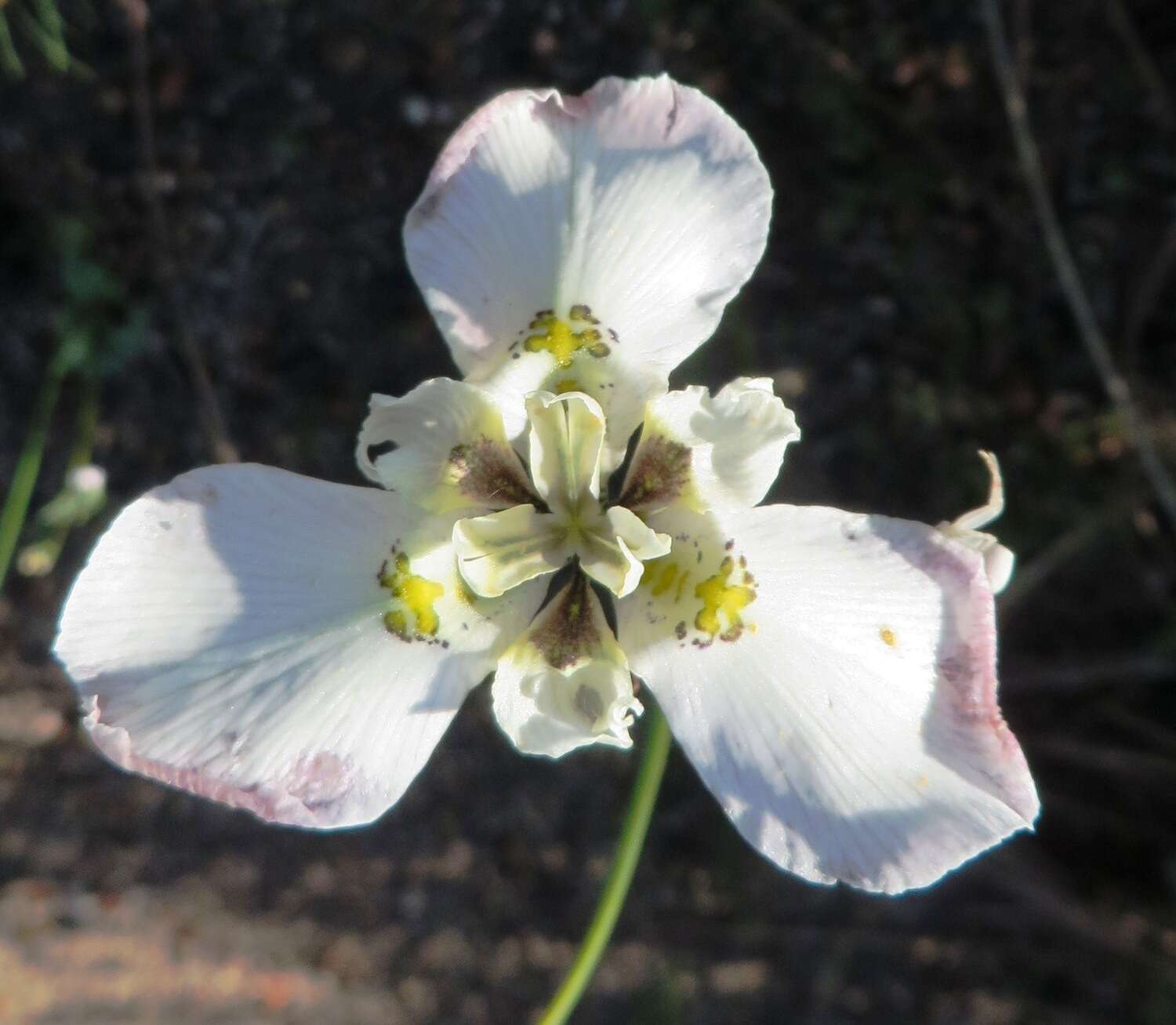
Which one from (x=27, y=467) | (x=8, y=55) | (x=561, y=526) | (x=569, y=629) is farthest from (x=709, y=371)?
(x=8, y=55)

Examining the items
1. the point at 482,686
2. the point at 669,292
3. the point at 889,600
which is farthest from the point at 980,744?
the point at 482,686

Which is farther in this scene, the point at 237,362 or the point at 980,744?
the point at 237,362

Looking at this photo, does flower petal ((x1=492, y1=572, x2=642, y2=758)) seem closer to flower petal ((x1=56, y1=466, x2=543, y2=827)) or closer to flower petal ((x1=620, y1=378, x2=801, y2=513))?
flower petal ((x1=56, y1=466, x2=543, y2=827))

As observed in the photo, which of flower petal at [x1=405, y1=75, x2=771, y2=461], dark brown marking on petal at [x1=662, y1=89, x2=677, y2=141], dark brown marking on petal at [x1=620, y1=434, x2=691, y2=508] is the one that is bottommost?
dark brown marking on petal at [x1=620, y1=434, x2=691, y2=508]

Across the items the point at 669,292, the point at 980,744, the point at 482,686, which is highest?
the point at 669,292

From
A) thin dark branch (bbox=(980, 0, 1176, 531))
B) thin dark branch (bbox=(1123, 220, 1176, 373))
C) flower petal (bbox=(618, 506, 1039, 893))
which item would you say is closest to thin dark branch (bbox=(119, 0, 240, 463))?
flower petal (bbox=(618, 506, 1039, 893))

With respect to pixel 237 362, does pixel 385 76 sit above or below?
above

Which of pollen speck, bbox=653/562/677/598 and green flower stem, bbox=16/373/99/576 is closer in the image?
pollen speck, bbox=653/562/677/598

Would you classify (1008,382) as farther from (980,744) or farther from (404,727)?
(404,727)
